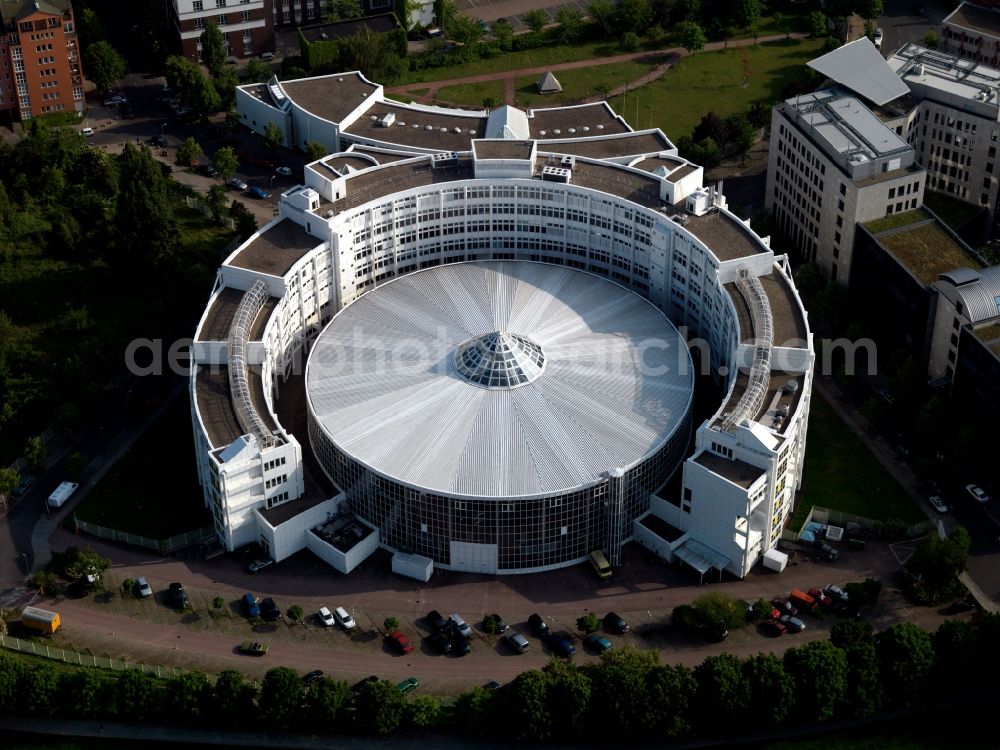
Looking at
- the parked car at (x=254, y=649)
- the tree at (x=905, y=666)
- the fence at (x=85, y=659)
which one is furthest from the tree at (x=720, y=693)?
the fence at (x=85, y=659)

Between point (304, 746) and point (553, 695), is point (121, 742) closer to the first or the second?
point (304, 746)

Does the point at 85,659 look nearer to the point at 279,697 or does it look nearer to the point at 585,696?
the point at 279,697

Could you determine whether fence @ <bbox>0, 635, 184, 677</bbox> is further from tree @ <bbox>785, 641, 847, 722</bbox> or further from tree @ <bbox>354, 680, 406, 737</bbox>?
tree @ <bbox>785, 641, 847, 722</bbox>

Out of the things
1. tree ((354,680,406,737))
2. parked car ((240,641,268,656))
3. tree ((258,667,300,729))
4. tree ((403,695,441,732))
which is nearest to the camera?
tree ((354,680,406,737))

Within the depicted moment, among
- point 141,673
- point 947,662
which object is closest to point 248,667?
point 141,673

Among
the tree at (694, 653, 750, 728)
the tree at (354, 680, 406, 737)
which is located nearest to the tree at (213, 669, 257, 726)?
the tree at (354, 680, 406, 737)
